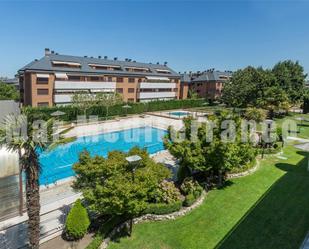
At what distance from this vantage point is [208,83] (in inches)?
2938

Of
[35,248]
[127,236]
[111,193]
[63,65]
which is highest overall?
[63,65]

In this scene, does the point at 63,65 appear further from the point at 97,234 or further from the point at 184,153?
the point at 97,234

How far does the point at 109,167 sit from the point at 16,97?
56.3 m

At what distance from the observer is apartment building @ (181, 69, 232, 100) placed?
239 ft

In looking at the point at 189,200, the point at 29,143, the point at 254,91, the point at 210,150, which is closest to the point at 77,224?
the point at 29,143

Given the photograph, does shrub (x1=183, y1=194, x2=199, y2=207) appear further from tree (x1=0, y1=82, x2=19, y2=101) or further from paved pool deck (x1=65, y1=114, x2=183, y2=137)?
tree (x1=0, y1=82, x2=19, y2=101)

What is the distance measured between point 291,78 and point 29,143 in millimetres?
64266

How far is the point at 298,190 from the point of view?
17.6 metres

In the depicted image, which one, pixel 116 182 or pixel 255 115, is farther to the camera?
pixel 255 115

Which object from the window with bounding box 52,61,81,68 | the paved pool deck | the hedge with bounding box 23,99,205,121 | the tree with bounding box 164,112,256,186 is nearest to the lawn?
the tree with bounding box 164,112,256,186

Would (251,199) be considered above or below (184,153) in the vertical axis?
below

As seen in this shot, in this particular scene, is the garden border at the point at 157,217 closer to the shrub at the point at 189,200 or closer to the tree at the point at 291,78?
the shrub at the point at 189,200

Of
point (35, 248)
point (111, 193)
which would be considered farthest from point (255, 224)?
point (35, 248)

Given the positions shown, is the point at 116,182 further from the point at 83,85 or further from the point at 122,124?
the point at 83,85
